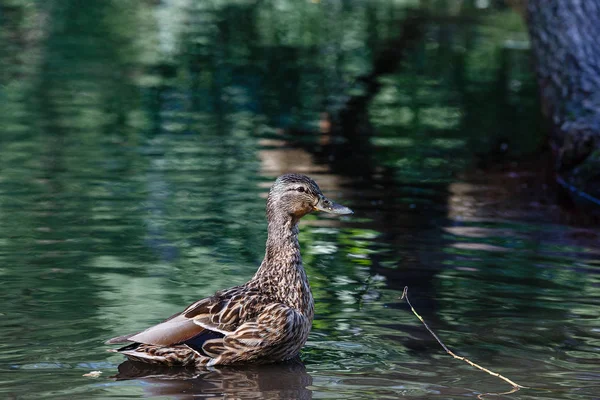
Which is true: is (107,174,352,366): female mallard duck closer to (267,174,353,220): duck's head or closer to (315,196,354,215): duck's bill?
(267,174,353,220): duck's head

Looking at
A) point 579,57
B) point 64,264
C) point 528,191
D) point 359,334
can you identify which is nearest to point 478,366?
point 359,334

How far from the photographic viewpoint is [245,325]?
728cm


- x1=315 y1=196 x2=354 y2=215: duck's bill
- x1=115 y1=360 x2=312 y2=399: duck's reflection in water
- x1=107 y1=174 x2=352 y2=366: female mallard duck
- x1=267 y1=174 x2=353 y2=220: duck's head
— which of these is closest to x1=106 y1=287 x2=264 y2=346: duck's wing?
x1=107 y1=174 x2=352 y2=366: female mallard duck

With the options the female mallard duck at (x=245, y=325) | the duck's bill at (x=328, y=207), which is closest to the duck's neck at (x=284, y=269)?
the female mallard duck at (x=245, y=325)

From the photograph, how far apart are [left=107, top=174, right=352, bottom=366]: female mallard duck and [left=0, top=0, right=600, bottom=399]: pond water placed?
5.2 inches

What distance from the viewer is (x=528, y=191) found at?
1337 cm

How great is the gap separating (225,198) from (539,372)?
5427 mm

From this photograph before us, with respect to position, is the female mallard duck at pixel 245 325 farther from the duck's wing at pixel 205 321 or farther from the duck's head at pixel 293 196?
the duck's head at pixel 293 196

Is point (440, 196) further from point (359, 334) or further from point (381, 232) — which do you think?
point (359, 334)

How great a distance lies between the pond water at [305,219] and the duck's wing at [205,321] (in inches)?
8.8

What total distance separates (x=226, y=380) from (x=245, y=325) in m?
0.39

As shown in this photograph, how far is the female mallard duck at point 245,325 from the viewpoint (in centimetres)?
713

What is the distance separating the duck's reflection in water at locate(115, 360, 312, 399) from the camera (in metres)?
6.80

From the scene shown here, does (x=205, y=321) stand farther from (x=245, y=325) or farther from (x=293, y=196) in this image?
(x=293, y=196)
